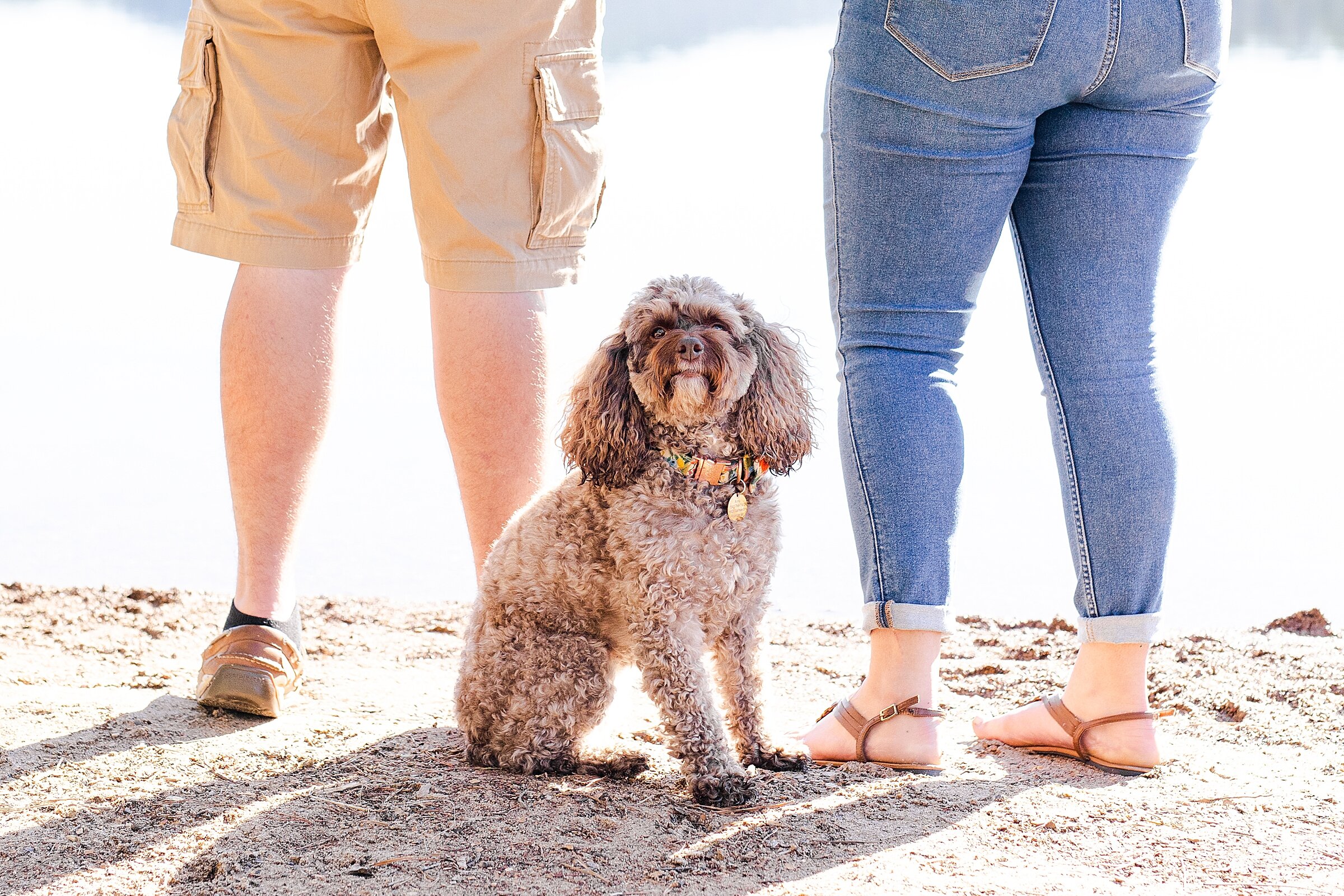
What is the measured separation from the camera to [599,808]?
211cm

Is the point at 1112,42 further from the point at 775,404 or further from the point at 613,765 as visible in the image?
the point at 613,765

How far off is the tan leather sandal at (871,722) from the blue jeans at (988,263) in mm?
184

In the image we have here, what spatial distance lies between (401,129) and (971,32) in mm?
1289

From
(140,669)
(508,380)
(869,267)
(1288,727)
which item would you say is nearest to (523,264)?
(508,380)

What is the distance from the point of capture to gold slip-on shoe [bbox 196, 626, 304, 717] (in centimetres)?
259

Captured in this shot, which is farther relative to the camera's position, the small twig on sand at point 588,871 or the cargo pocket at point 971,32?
the cargo pocket at point 971,32

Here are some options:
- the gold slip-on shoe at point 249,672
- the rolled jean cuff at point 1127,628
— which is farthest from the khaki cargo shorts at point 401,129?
the rolled jean cuff at point 1127,628

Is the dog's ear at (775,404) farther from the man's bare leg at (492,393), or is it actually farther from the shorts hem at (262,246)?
the shorts hem at (262,246)

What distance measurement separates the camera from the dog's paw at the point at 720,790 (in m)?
2.16

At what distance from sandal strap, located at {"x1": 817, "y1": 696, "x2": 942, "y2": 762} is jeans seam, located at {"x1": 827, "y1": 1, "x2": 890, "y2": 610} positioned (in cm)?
18

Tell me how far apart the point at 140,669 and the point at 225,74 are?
1.58 metres

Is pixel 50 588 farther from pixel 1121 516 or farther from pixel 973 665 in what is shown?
pixel 1121 516

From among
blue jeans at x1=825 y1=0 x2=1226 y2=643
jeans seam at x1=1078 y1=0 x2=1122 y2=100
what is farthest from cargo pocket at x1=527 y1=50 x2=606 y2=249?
jeans seam at x1=1078 y1=0 x2=1122 y2=100

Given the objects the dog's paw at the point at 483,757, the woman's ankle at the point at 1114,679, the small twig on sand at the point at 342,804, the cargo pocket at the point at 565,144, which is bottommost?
the small twig on sand at the point at 342,804
